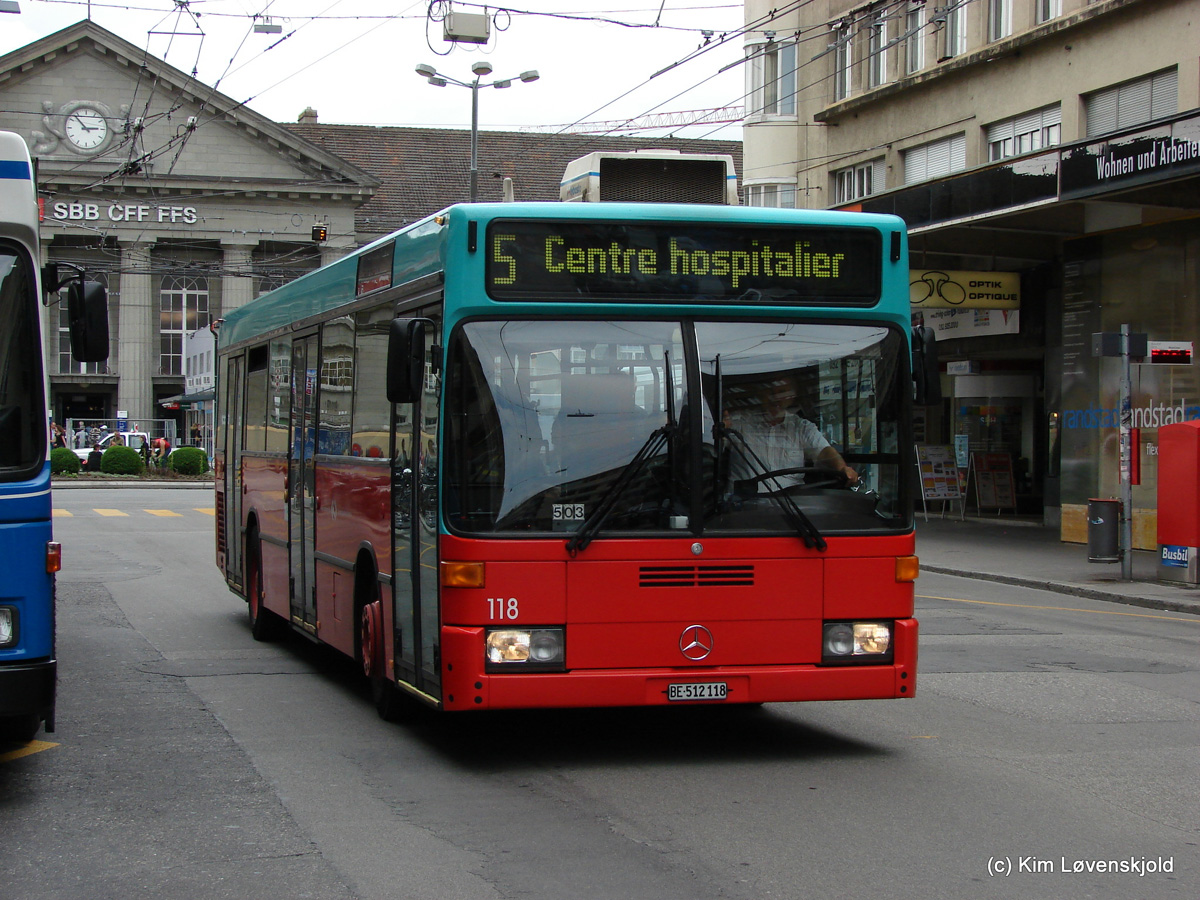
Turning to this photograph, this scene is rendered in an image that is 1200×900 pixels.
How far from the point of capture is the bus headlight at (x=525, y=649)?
6934 millimetres

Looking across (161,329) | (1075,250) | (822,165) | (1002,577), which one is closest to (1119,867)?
(1002,577)

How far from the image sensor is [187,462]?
4781 cm

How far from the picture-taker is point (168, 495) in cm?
3872

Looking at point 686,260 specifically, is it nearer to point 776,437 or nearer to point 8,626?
point 776,437

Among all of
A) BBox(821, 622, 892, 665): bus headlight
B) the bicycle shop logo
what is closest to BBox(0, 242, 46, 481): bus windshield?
BBox(821, 622, 892, 665): bus headlight

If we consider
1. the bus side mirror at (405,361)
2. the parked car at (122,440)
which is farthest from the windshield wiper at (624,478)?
the parked car at (122,440)

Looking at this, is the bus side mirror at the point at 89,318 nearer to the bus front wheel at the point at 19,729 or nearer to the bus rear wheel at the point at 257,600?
the bus front wheel at the point at 19,729

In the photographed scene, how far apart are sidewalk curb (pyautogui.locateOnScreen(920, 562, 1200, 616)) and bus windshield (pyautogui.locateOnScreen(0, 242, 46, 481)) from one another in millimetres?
12516

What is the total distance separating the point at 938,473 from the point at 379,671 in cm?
2042

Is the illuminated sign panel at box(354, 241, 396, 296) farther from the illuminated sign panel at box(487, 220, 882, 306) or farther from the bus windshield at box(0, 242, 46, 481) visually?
the bus windshield at box(0, 242, 46, 481)

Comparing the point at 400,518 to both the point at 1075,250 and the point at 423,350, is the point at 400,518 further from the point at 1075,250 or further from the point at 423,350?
the point at 1075,250

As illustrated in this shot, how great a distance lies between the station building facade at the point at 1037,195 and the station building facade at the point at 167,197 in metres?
29.9

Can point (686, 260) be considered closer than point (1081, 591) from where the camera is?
Yes

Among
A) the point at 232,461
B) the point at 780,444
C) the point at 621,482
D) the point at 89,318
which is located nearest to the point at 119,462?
the point at 232,461
